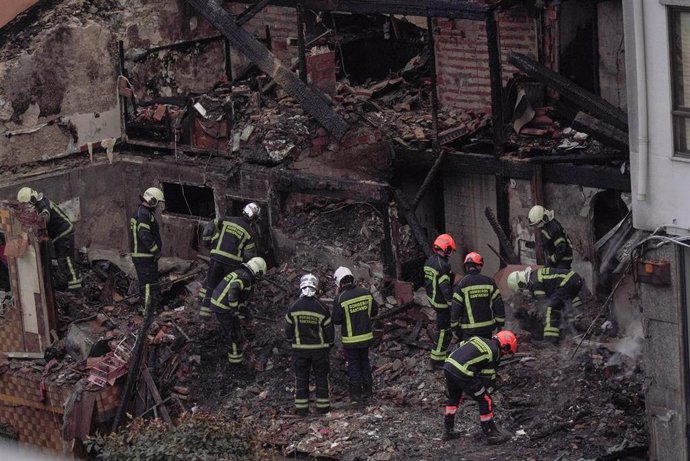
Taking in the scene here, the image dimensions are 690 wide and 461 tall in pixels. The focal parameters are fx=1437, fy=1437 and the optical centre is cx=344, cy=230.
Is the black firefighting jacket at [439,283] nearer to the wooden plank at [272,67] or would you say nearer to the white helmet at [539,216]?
the white helmet at [539,216]

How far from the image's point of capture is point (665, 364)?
13969 mm

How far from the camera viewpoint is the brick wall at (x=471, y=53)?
1923cm

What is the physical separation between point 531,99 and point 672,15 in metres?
5.99

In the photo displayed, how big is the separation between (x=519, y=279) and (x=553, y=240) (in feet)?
2.02

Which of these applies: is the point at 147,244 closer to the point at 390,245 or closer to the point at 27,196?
the point at 27,196

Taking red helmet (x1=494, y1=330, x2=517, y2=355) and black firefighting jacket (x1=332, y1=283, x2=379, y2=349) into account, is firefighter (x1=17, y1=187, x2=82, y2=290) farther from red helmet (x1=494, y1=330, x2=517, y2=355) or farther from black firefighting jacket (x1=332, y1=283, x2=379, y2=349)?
red helmet (x1=494, y1=330, x2=517, y2=355)

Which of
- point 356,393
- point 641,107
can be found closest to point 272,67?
point 356,393

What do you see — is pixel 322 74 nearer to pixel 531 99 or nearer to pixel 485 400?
pixel 531 99

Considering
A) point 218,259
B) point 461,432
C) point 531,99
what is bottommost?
point 461,432

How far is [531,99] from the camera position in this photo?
755 inches

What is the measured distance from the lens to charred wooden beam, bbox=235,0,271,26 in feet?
65.8

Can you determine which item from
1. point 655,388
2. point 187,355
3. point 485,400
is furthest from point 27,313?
point 655,388

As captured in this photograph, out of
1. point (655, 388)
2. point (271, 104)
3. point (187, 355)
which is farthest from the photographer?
point (271, 104)

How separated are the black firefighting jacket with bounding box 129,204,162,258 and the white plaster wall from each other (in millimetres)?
6966
